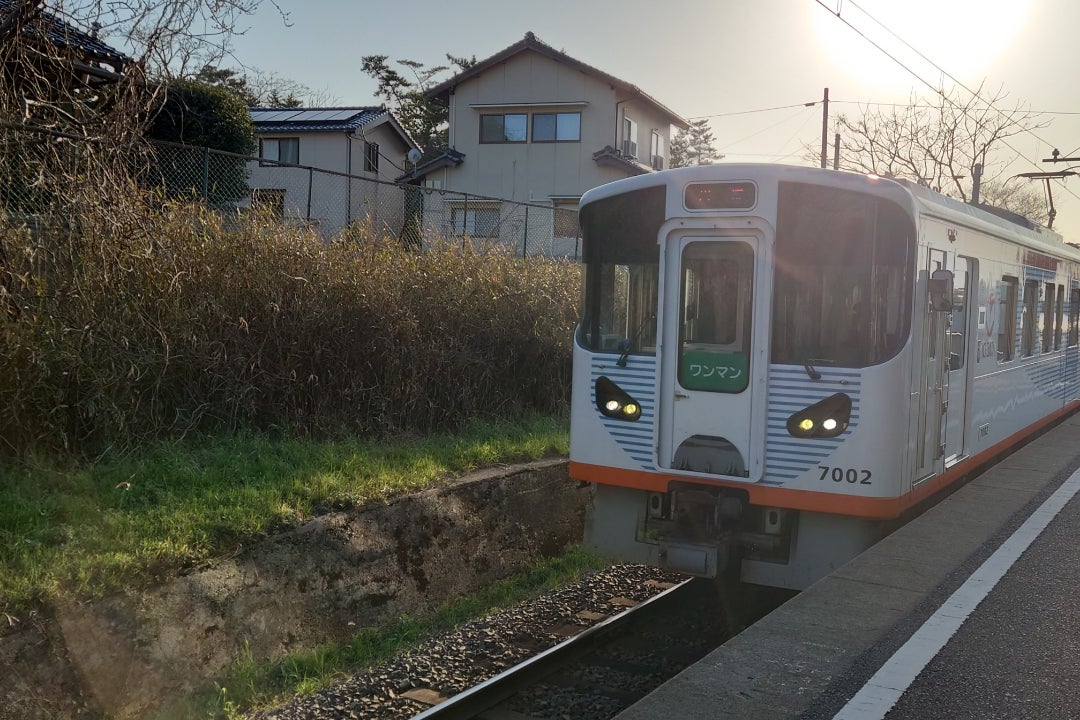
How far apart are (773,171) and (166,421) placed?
4901 millimetres

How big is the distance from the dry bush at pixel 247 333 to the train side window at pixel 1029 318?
5.02 metres

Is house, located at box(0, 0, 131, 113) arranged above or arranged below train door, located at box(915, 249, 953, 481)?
above

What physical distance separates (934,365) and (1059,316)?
658cm

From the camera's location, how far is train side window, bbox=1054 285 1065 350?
11.9 m

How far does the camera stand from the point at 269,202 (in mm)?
8891

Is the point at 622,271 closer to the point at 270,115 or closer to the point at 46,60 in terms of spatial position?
the point at 46,60

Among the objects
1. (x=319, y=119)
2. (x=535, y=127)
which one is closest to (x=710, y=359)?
(x=535, y=127)

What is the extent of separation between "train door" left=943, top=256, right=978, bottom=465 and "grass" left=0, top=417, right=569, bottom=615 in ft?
12.9

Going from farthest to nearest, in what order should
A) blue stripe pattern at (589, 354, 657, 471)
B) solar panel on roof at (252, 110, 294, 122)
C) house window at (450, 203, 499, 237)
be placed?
solar panel on roof at (252, 110, 294, 122) → house window at (450, 203, 499, 237) → blue stripe pattern at (589, 354, 657, 471)

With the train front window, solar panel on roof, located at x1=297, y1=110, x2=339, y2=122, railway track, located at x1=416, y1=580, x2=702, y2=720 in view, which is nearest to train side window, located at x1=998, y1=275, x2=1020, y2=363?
the train front window

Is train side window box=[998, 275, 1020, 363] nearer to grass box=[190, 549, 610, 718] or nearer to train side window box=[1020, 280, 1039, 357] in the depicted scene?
train side window box=[1020, 280, 1039, 357]

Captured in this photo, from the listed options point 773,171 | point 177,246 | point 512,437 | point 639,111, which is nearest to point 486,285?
point 512,437

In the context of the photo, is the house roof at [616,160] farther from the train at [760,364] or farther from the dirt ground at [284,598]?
the train at [760,364]

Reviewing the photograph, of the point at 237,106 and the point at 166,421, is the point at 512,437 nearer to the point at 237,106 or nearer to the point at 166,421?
the point at 166,421
